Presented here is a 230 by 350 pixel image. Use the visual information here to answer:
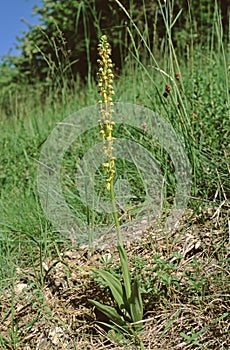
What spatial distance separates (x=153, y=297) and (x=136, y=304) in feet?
0.61

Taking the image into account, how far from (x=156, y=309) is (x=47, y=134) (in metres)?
2.09

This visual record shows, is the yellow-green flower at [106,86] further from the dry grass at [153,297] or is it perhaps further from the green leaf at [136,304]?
the dry grass at [153,297]

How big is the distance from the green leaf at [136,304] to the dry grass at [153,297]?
33 millimetres

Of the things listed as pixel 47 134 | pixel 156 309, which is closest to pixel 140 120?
pixel 47 134

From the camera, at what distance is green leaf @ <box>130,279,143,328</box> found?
130cm

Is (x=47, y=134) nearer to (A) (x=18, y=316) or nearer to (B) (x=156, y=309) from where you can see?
(A) (x=18, y=316)

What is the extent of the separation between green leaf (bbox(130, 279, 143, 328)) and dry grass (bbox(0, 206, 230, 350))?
1.3 inches

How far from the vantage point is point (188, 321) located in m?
1.41

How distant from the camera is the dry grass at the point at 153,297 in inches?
54.4

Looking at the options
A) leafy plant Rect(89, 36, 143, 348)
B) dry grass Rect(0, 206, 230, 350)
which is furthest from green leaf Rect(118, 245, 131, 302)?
dry grass Rect(0, 206, 230, 350)

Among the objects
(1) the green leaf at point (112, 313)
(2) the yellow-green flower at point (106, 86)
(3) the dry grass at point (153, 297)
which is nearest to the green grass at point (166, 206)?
(3) the dry grass at point (153, 297)

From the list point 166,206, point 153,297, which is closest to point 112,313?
point 153,297

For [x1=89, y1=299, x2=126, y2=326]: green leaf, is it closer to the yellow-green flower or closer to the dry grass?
the dry grass

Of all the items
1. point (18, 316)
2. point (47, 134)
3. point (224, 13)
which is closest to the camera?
point (18, 316)
